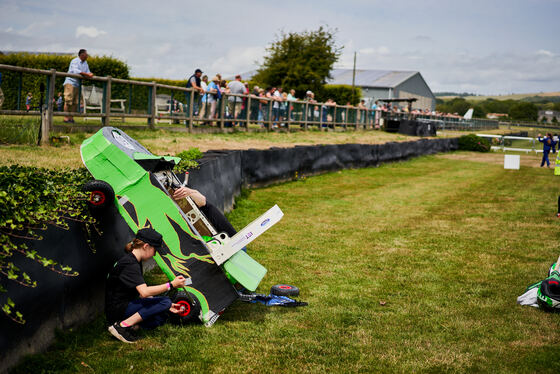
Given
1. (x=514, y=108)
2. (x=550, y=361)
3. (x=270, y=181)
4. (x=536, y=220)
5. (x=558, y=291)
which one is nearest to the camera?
(x=550, y=361)

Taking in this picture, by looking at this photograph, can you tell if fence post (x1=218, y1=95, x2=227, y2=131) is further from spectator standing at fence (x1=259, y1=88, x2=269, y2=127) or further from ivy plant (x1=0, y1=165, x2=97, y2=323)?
ivy plant (x1=0, y1=165, x2=97, y2=323)

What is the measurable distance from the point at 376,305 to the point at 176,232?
253 centimetres

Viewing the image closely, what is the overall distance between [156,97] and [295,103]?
429 inches

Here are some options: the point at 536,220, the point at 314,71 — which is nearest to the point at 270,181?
the point at 536,220

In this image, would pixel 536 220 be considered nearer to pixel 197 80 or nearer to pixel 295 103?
pixel 197 80

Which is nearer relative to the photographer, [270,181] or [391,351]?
[391,351]

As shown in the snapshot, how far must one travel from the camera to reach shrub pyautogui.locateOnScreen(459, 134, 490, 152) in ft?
120

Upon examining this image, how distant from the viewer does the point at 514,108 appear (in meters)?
138

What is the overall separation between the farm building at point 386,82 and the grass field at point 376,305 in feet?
191

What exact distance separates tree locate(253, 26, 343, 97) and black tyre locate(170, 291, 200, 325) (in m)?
40.3

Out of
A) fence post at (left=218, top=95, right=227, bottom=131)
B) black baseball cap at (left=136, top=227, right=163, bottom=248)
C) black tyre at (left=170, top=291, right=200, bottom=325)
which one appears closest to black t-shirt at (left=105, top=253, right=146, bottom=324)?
black baseball cap at (left=136, top=227, right=163, bottom=248)

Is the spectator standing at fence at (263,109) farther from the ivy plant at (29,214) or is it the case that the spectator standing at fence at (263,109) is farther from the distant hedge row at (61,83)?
the ivy plant at (29,214)

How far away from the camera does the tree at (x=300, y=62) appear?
44.6 meters

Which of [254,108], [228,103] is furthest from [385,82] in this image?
[228,103]
